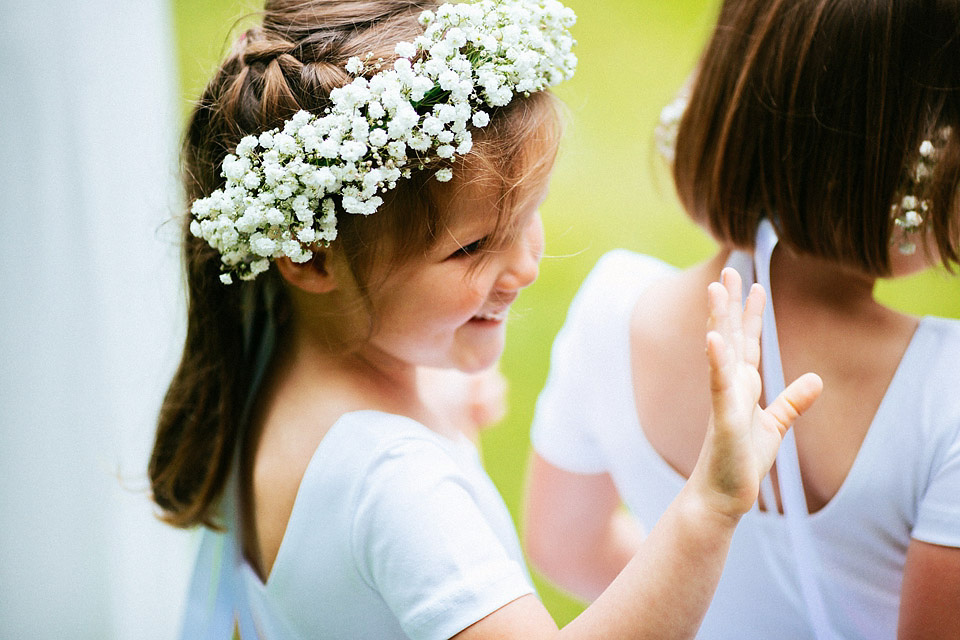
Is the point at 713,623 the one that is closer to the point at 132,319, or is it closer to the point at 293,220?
the point at 293,220

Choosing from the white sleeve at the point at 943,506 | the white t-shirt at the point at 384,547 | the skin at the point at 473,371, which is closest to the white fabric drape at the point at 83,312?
the skin at the point at 473,371

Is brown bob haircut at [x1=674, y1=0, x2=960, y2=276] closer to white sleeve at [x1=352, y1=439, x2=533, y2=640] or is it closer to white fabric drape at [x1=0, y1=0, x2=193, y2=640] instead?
white sleeve at [x1=352, y1=439, x2=533, y2=640]

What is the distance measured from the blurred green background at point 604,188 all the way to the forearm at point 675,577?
186cm

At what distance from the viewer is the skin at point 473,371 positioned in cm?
82

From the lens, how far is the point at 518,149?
3.46 ft

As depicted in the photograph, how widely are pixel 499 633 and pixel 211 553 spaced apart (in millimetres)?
600

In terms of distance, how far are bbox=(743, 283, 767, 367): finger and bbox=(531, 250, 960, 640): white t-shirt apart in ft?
0.96

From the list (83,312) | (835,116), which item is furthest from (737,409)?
(83,312)

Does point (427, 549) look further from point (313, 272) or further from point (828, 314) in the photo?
point (828, 314)

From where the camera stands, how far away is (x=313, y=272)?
42.9 inches

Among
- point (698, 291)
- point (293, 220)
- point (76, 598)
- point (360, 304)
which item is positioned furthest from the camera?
point (76, 598)

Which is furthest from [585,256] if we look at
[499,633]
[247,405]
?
[499,633]

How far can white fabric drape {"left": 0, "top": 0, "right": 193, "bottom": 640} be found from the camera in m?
1.74

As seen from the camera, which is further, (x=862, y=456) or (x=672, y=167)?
(x=672, y=167)
